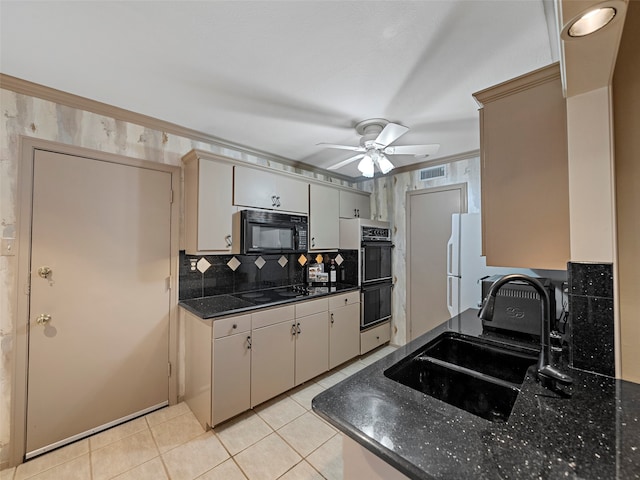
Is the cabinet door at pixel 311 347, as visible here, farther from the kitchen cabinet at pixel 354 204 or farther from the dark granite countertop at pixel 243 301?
the kitchen cabinet at pixel 354 204

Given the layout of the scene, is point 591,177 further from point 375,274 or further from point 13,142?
point 13,142

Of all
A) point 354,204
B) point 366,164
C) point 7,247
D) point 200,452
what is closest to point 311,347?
point 200,452

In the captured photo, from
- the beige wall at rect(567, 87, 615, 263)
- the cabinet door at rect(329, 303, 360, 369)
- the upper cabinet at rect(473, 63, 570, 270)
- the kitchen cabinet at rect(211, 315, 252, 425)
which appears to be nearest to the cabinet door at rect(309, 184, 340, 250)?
the cabinet door at rect(329, 303, 360, 369)

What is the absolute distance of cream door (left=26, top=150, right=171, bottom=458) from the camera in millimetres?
1880

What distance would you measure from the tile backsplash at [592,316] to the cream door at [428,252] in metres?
2.28

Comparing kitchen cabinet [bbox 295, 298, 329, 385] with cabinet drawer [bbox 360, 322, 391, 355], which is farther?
cabinet drawer [bbox 360, 322, 391, 355]

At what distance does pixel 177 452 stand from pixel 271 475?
72cm

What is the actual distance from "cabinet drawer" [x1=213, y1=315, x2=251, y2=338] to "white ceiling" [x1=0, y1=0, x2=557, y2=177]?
1.70 m

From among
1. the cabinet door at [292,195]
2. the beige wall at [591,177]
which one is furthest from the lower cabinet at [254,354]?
the beige wall at [591,177]

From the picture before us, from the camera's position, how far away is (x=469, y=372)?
4.14 ft

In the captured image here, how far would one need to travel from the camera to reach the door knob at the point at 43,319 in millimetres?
1870

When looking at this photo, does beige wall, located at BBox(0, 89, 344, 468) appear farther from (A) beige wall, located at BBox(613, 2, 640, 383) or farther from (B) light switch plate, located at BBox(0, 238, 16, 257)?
(A) beige wall, located at BBox(613, 2, 640, 383)

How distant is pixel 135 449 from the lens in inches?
75.7

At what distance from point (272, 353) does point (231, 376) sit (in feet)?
1.31
